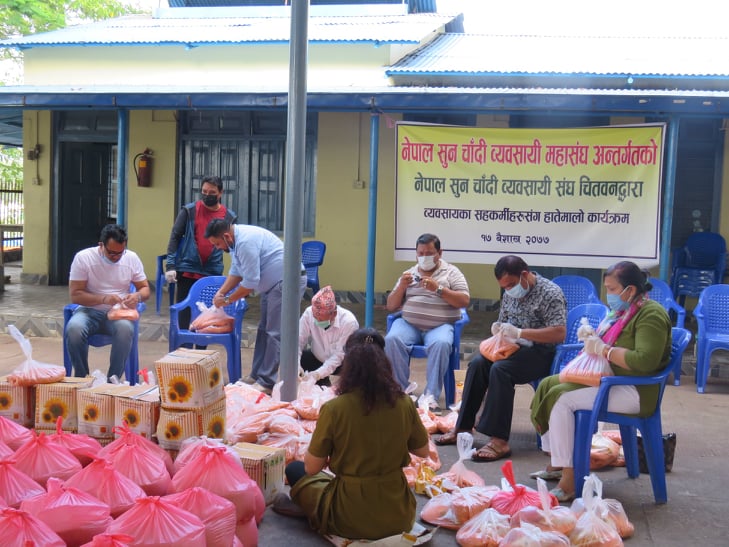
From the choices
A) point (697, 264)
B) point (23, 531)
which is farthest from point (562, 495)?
point (697, 264)

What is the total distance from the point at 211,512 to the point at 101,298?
3.62m

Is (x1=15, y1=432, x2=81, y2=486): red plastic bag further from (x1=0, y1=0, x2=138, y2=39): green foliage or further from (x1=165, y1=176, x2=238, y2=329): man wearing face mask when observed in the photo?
(x1=0, y1=0, x2=138, y2=39): green foliage

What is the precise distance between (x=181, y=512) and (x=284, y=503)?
3.53 ft

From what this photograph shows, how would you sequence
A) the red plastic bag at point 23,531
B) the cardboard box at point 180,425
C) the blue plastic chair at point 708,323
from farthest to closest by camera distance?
1. the blue plastic chair at point 708,323
2. the cardboard box at point 180,425
3. the red plastic bag at point 23,531

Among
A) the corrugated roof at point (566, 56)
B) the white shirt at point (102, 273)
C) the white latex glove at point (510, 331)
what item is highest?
the corrugated roof at point (566, 56)

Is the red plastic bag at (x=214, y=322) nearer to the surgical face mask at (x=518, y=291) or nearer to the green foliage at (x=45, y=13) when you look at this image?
the surgical face mask at (x=518, y=291)

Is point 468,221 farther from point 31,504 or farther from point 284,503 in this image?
point 31,504

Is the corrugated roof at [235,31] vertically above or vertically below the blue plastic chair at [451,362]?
above

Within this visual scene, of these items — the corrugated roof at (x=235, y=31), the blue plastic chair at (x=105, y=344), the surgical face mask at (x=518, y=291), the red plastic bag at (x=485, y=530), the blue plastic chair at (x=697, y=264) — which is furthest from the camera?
the corrugated roof at (x=235, y=31)

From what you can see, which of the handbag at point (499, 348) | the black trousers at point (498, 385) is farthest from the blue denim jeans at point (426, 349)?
the handbag at point (499, 348)


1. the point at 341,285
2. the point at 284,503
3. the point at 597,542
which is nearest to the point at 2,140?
the point at 341,285

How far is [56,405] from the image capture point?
4.82 meters

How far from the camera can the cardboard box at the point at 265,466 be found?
4262 millimetres

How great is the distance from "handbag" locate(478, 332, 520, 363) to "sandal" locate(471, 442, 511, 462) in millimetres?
585
